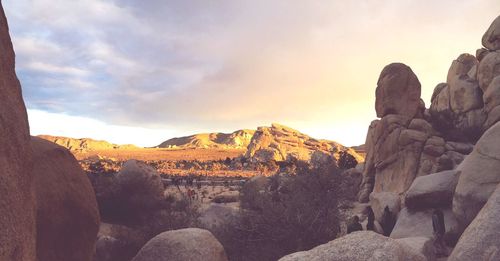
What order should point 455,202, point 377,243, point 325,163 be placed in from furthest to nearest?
point 325,163 < point 455,202 < point 377,243

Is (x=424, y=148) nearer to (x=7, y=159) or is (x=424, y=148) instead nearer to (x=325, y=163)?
(x=325, y=163)

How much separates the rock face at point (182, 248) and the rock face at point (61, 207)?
2042 millimetres

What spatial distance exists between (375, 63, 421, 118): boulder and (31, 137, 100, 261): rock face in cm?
2364

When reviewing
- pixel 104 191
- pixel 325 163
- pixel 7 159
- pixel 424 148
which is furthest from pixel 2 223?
pixel 424 148

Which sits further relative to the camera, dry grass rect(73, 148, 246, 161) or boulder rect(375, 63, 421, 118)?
dry grass rect(73, 148, 246, 161)

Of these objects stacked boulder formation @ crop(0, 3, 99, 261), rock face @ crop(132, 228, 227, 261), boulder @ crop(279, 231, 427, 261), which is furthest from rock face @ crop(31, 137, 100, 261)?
boulder @ crop(279, 231, 427, 261)

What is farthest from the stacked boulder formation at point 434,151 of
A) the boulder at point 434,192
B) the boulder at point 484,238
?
the boulder at point 484,238

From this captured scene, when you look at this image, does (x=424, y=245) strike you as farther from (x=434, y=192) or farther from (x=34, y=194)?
(x=34, y=194)

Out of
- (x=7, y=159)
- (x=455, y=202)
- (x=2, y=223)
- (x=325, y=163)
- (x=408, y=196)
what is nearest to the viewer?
(x=2, y=223)

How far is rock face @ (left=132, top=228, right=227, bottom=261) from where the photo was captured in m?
9.98

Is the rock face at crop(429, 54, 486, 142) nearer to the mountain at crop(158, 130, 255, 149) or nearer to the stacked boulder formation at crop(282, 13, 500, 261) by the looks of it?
the stacked boulder formation at crop(282, 13, 500, 261)

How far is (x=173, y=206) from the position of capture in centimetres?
2112

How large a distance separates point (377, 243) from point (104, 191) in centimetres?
1679

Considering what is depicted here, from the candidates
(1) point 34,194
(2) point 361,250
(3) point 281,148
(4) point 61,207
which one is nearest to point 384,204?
(2) point 361,250
